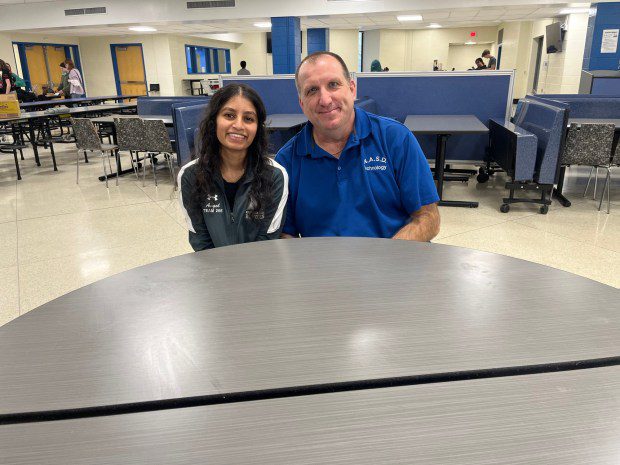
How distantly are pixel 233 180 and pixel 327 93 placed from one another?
497 millimetres

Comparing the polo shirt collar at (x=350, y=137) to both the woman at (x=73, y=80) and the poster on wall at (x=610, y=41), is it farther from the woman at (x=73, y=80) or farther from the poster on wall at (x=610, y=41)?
the woman at (x=73, y=80)

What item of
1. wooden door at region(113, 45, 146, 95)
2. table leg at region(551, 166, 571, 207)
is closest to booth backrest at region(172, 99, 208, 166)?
table leg at region(551, 166, 571, 207)

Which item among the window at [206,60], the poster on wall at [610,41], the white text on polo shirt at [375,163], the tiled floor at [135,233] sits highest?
the window at [206,60]

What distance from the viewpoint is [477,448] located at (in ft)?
1.78

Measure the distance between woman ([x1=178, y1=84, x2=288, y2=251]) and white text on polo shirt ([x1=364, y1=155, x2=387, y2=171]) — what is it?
31cm

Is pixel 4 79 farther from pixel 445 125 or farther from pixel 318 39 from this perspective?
pixel 318 39

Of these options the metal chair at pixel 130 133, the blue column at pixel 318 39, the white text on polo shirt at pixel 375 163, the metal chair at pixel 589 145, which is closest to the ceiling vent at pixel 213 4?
the blue column at pixel 318 39

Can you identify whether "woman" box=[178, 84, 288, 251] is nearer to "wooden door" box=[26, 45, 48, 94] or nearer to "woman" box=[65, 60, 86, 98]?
"woman" box=[65, 60, 86, 98]

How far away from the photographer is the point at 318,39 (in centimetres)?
1495

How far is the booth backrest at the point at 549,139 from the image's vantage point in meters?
3.94

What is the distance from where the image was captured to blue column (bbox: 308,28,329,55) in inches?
584

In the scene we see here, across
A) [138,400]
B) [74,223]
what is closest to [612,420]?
[138,400]

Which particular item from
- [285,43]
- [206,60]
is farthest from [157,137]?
[206,60]

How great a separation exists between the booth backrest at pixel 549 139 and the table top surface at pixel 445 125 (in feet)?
1.70
